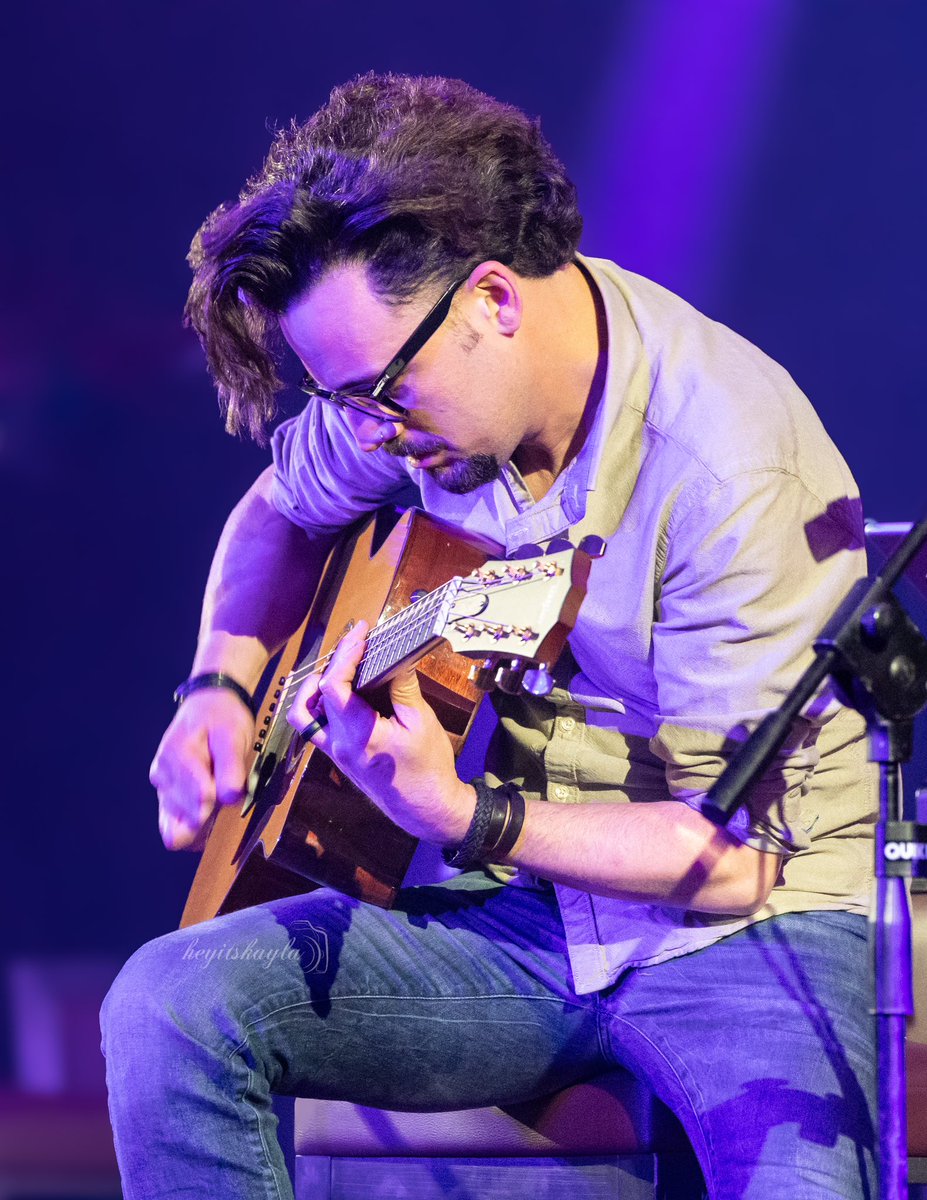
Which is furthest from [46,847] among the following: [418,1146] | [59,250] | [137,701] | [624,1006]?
[624,1006]

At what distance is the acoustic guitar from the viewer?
4.87 feet

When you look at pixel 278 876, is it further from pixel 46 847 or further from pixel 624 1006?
pixel 46 847

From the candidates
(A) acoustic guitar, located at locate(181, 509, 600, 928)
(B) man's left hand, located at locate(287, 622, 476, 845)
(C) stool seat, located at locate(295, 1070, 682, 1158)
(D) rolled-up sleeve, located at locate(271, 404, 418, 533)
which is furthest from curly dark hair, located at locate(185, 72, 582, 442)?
(C) stool seat, located at locate(295, 1070, 682, 1158)

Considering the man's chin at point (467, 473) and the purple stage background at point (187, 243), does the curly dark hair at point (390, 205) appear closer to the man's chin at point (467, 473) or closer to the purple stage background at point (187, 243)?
the man's chin at point (467, 473)

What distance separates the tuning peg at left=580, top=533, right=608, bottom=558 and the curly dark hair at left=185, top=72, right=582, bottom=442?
41 centimetres

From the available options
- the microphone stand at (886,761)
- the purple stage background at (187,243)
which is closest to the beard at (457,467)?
the microphone stand at (886,761)

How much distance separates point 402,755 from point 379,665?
0.11m

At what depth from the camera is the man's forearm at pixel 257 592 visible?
7.70 ft

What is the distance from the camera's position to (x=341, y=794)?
6.13 feet

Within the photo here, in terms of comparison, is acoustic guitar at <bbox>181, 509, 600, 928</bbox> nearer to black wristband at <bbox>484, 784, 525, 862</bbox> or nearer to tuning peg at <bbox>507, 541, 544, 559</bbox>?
tuning peg at <bbox>507, 541, 544, 559</bbox>

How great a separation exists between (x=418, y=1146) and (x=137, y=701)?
78.2 inches

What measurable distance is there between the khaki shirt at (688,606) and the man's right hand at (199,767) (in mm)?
435

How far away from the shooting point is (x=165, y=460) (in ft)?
11.7

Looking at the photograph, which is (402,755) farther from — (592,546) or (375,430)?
(375,430)
